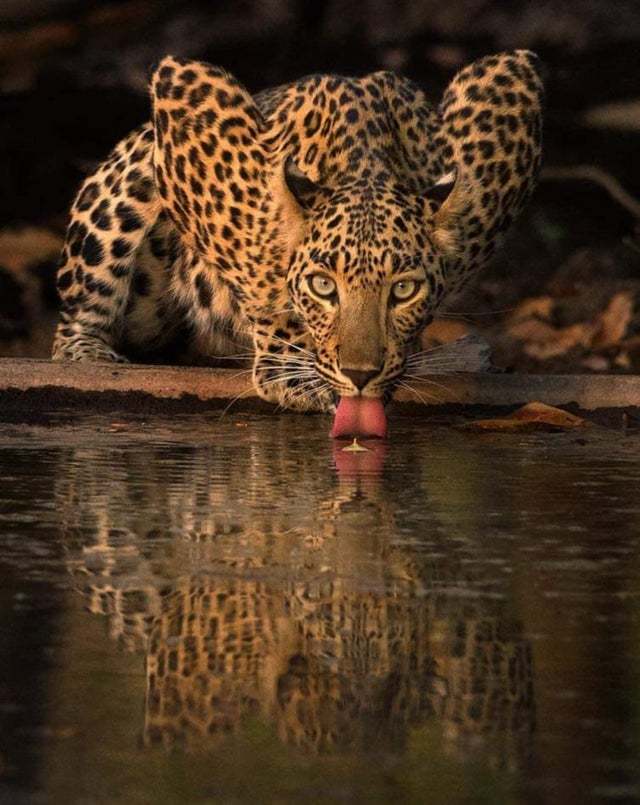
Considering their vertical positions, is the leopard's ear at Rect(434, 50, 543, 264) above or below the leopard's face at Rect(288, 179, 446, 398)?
above

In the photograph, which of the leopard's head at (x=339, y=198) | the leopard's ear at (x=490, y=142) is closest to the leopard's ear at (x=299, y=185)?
the leopard's head at (x=339, y=198)

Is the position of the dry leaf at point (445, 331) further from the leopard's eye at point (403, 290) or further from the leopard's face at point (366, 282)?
the leopard's eye at point (403, 290)

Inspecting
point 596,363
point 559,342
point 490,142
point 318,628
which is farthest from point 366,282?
point 559,342

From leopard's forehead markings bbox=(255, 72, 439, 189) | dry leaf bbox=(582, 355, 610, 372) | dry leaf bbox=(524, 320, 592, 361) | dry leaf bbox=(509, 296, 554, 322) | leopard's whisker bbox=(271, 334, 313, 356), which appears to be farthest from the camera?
dry leaf bbox=(509, 296, 554, 322)

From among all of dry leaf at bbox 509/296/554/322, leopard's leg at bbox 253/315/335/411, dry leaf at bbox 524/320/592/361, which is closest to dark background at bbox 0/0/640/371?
dry leaf at bbox 509/296/554/322

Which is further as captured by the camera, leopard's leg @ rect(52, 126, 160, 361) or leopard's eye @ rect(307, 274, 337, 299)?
leopard's leg @ rect(52, 126, 160, 361)

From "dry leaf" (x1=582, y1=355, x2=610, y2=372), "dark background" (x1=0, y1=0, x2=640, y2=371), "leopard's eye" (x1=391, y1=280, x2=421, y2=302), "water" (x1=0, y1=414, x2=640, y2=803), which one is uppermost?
"dark background" (x1=0, y1=0, x2=640, y2=371)

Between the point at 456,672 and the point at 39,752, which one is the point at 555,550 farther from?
the point at 39,752

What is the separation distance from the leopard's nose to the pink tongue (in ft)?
0.21

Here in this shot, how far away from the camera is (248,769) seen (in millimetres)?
3867

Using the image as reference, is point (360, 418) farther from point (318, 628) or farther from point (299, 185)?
point (318, 628)

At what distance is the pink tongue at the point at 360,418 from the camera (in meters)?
8.34

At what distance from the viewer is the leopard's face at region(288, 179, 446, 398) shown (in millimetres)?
8477

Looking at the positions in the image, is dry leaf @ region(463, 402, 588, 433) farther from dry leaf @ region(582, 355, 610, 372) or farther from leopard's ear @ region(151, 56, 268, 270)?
dry leaf @ region(582, 355, 610, 372)
